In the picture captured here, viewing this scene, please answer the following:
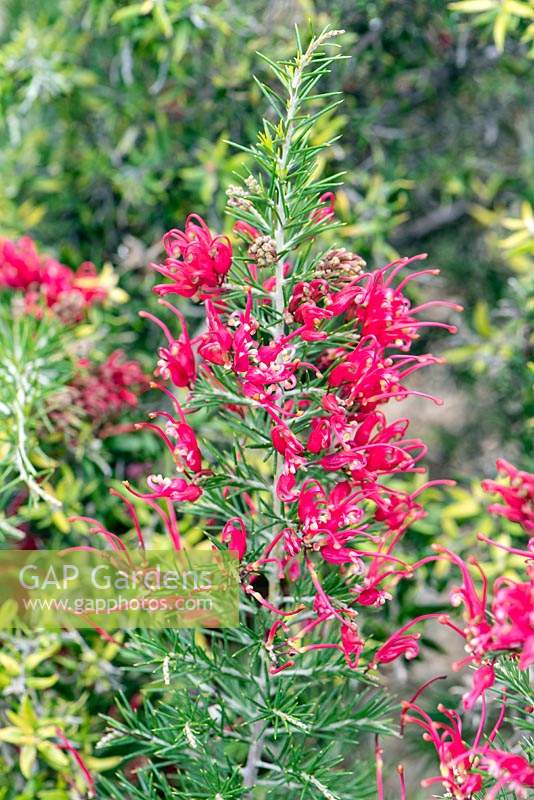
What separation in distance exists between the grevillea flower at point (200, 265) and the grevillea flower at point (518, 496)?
229 mm

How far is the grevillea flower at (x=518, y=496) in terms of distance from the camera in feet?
1.73

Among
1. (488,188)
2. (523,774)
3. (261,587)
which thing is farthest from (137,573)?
(488,188)

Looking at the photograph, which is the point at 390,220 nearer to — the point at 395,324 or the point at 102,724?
the point at 395,324

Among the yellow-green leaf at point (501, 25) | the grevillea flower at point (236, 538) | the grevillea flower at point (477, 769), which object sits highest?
the yellow-green leaf at point (501, 25)

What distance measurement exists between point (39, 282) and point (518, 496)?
0.66 metres

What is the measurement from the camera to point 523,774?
49 centimetres

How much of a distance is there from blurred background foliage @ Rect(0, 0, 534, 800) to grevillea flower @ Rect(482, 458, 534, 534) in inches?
18.2

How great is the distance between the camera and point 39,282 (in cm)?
100

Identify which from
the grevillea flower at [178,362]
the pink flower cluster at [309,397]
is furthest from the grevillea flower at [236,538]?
the grevillea flower at [178,362]

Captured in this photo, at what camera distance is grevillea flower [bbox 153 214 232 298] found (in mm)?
584

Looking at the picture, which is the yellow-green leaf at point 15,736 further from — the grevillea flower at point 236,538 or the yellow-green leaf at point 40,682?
the grevillea flower at point 236,538

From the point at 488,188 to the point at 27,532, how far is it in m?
0.81

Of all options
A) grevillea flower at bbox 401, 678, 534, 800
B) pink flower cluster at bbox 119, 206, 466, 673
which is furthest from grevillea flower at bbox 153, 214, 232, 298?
grevillea flower at bbox 401, 678, 534, 800

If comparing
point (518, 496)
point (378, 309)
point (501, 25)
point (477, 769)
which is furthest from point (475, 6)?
point (477, 769)
